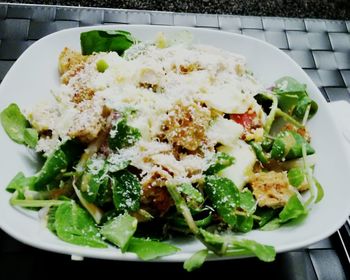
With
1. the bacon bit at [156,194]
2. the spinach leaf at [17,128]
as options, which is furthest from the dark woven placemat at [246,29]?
the bacon bit at [156,194]

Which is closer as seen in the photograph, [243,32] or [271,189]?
[271,189]

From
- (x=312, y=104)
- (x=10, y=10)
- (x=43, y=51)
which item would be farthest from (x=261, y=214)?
(x=10, y=10)

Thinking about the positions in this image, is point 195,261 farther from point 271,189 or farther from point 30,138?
point 30,138

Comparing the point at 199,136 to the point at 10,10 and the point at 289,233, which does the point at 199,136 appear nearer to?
the point at 289,233

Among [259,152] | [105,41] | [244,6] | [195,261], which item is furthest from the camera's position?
[244,6]

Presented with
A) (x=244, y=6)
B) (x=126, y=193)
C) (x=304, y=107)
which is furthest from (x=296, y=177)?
(x=244, y=6)

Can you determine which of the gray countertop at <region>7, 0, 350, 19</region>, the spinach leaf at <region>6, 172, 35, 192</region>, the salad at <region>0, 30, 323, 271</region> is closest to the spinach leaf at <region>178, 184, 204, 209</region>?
the salad at <region>0, 30, 323, 271</region>
